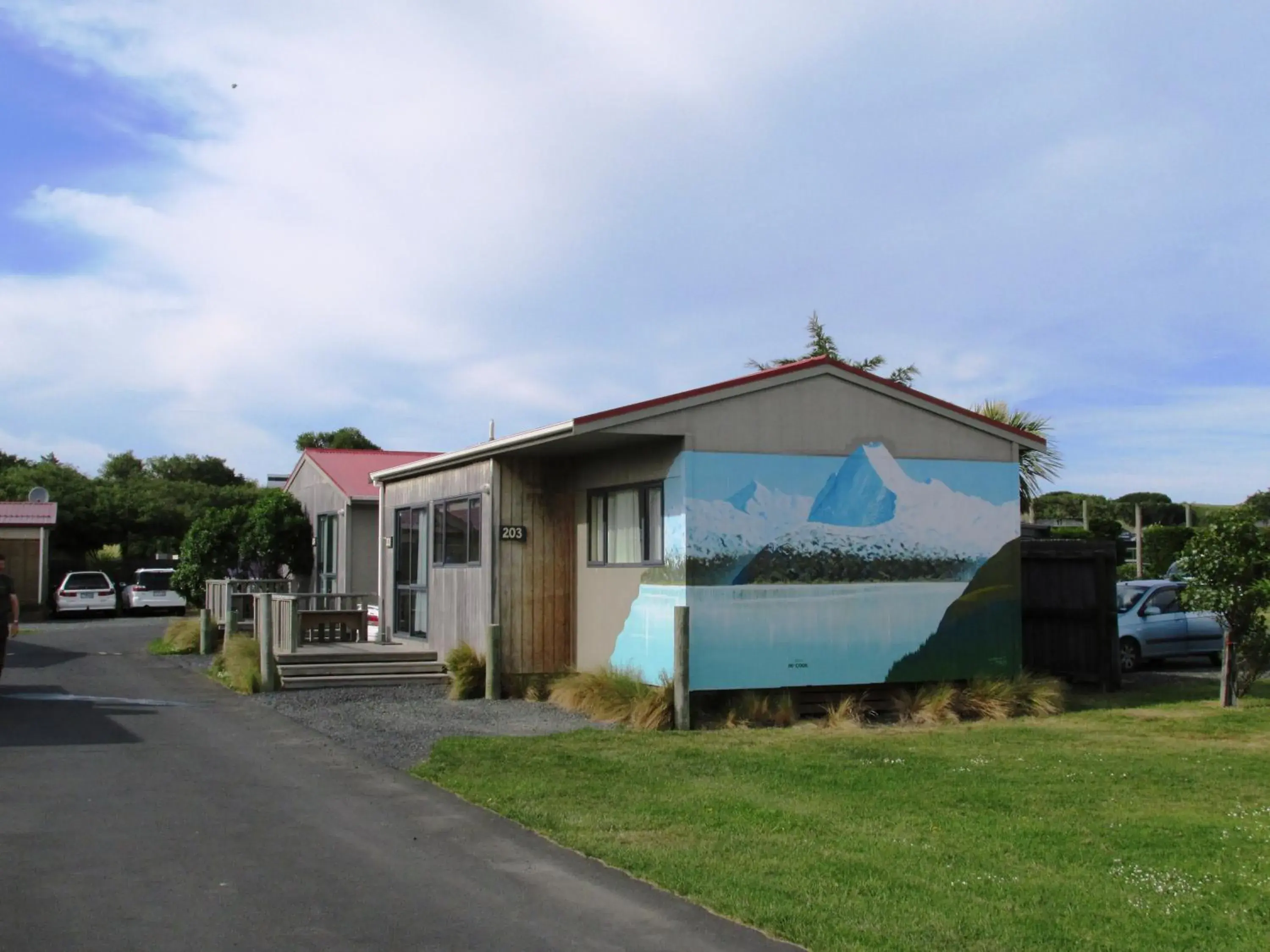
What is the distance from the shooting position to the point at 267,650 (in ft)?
51.1

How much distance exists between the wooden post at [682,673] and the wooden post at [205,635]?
11.9 metres

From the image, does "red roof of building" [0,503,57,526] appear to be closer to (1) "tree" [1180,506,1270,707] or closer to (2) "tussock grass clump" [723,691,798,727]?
(2) "tussock grass clump" [723,691,798,727]

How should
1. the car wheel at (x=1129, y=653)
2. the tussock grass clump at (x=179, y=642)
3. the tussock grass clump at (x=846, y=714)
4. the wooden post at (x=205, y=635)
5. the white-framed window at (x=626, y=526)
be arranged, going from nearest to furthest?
the tussock grass clump at (x=846, y=714) < the white-framed window at (x=626, y=526) < the car wheel at (x=1129, y=653) < the wooden post at (x=205, y=635) < the tussock grass clump at (x=179, y=642)

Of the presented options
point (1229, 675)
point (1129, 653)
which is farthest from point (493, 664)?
point (1129, 653)

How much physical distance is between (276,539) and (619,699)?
13051mm

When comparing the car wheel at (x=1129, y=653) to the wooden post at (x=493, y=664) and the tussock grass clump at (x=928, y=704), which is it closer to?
the tussock grass clump at (x=928, y=704)

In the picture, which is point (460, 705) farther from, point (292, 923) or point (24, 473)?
point (24, 473)

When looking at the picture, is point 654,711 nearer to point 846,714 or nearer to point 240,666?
point 846,714

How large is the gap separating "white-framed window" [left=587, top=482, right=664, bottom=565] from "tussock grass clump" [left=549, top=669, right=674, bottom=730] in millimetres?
1389

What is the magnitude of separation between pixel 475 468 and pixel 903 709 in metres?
6.38

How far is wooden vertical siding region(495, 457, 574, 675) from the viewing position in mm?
15500

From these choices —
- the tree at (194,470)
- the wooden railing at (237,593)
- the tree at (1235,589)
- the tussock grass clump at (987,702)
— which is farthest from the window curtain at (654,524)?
the tree at (194,470)

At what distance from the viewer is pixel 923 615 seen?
14.2 metres

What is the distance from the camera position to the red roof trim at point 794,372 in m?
13.0
